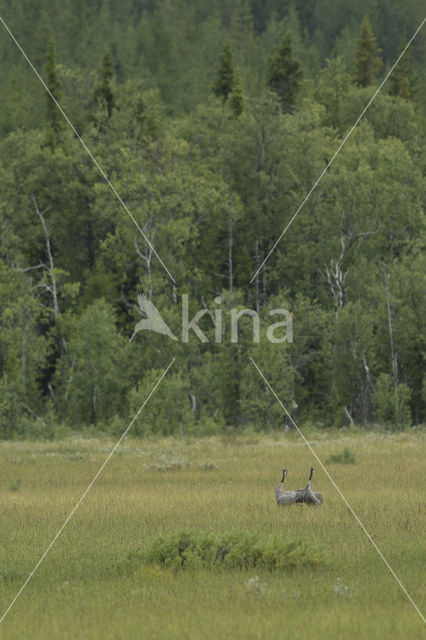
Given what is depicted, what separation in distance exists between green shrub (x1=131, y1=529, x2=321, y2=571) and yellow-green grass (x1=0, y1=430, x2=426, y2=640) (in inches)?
7.0

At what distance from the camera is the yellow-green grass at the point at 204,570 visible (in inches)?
356

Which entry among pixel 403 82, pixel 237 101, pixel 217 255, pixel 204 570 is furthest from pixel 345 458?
pixel 403 82

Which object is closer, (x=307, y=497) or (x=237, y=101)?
(x=307, y=497)

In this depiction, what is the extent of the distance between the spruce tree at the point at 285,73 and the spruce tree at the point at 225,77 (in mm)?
3123

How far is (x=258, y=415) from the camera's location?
4547 centimetres

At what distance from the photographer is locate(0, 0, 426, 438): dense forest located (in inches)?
1809

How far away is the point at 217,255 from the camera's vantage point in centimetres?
5778

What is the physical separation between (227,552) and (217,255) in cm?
4606

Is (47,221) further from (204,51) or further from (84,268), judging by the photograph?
(204,51)

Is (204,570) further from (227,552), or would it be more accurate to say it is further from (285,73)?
(285,73)

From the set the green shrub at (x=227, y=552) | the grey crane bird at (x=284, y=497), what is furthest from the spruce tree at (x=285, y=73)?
the green shrub at (x=227, y=552)

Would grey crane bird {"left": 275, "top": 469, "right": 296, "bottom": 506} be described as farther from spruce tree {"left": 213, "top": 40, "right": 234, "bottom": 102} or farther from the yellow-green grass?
spruce tree {"left": 213, "top": 40, "right": 234, "bottom": 102}

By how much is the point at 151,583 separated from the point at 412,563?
312cm

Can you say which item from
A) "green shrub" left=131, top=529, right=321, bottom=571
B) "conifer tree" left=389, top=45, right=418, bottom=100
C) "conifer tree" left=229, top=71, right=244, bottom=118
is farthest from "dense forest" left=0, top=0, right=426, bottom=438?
"green shrub" left=131, top=529, right=321, bottom=571
